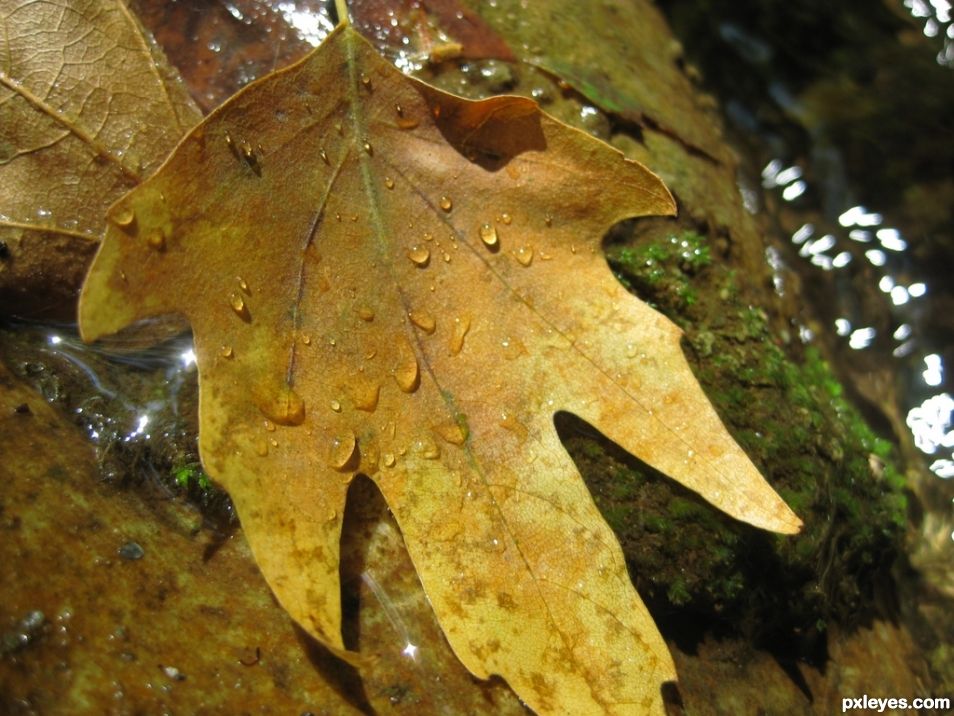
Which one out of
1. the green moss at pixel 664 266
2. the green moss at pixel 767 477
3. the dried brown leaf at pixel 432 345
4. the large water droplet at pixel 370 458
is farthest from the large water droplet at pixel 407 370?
the green moss at pixel 664 266

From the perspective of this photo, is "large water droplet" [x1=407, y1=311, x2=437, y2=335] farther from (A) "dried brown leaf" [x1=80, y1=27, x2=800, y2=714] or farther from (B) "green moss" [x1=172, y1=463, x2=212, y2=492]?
(B) "green moss" [x1=172, y1=463, x2=212, y2=492]

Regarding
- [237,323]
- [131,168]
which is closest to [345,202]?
[237,323]

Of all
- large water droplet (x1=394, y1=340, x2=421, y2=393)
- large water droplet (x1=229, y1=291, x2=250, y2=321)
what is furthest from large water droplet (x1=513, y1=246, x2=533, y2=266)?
large water droplet (x1=229, y1=291, x2=250, y2=321)

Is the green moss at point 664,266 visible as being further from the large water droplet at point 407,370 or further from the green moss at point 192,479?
the green moss at point 192,479

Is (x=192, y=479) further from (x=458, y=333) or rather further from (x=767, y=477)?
(x=767, y=477)

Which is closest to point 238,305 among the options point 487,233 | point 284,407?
point 284,407
